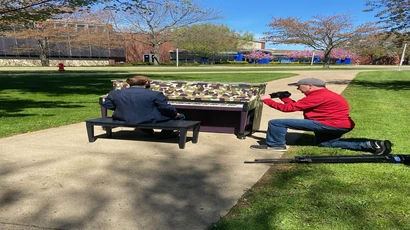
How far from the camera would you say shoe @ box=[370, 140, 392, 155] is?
14.1 feet

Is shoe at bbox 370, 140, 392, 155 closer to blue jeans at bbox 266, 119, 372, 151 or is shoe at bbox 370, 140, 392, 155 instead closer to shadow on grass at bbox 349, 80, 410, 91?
blue jeans at bbox 266, 119, 372, 151

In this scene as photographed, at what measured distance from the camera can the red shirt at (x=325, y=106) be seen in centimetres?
435

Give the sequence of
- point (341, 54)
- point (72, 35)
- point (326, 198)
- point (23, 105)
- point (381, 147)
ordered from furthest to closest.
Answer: point (341, 54)
point (72, 35)
point (23, 105)
point (381, 147)
point (326, 198)

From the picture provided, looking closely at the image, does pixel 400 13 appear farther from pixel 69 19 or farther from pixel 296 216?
pixel 69 19

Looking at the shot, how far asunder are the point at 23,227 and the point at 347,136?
5.01 meters

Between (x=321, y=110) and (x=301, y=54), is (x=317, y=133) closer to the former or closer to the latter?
(x=321, y=110)

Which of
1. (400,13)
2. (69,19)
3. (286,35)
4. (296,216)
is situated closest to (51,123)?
(296,216)

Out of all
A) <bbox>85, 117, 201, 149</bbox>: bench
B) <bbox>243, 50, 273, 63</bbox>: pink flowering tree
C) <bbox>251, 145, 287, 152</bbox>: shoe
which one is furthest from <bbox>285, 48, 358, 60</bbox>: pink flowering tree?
<bbox>85, 117, 201, 149</bbox>: bench

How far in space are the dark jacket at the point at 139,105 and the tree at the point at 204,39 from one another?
151 ft

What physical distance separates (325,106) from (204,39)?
53545 millimetres

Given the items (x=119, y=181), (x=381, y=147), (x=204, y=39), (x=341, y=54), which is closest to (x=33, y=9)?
(x=119, y=181)

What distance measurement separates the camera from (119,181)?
11.3ft

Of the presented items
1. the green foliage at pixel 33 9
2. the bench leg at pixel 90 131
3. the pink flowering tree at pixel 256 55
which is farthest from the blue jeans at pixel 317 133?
the pink flowering tree at pixel 256 55

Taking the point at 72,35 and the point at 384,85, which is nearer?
the point at 384,85
